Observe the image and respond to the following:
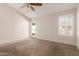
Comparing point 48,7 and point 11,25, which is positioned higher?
point 48,7

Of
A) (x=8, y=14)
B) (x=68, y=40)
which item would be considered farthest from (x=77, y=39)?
(x=8, y=14)

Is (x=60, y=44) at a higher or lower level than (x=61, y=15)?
lower

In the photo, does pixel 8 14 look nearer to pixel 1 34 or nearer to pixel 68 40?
pixel 1 34

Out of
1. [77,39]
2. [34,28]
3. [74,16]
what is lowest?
[77,39]

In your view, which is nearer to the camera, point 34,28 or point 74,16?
point 34,28

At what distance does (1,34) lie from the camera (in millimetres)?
3904

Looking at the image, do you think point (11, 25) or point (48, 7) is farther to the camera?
point (11, 25)

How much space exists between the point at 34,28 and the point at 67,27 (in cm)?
103

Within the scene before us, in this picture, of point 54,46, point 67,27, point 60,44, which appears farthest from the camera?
point 60,44

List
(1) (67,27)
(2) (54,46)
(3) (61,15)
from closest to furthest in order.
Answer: (1) (67,27) → (2) (54,46) → (3) (61,15)

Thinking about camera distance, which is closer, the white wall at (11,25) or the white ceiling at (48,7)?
the white ceiling at (48,7)

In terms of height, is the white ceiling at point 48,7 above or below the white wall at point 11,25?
above

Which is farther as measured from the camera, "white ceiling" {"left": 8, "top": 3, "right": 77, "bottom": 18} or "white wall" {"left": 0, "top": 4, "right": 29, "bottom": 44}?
"white wall" {"left": 0, "top": 4, "right": 29, "bottom": 44}

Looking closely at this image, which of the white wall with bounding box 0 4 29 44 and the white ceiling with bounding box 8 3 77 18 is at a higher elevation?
the white ceiling with bounding box 8 3 77 18
